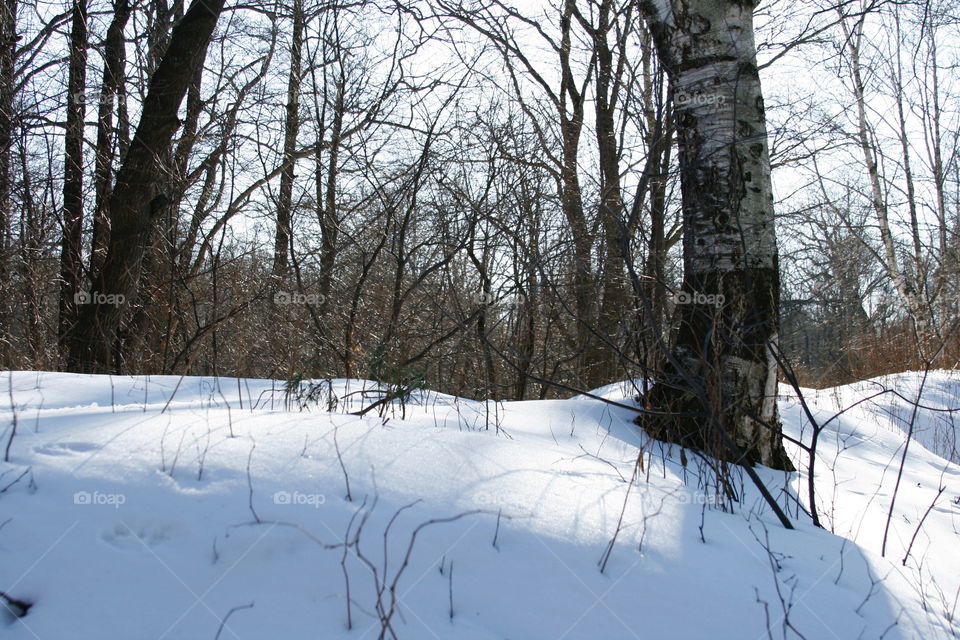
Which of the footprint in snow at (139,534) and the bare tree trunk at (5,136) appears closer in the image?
the footprint in snow at (139,534)

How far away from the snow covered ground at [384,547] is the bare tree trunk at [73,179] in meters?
4.94

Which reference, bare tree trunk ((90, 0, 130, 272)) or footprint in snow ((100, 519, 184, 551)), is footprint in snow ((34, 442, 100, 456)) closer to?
footprint in snow ((100, 519, 184, 551))

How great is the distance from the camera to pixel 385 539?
1.47m

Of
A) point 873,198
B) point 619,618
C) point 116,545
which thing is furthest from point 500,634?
point 873,198

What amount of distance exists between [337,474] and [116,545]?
22.4 inches

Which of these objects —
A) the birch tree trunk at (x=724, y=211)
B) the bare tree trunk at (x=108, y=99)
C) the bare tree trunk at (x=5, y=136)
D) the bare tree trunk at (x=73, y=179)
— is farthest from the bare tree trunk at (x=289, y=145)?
the birch tree trunk at (x=724, y=211)

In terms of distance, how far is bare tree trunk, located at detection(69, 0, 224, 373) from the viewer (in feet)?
19.9

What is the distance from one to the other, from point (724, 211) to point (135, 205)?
558 cm

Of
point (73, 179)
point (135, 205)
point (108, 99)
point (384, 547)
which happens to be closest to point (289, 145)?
point (108, 99)

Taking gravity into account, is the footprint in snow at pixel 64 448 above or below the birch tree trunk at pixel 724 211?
below

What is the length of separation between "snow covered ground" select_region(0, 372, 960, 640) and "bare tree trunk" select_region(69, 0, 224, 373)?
14.0ft

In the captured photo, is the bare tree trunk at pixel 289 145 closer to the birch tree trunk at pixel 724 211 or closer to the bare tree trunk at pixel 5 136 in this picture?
the bare tree trunk at pixel 5 136

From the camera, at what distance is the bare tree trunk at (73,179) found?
21.3 feet

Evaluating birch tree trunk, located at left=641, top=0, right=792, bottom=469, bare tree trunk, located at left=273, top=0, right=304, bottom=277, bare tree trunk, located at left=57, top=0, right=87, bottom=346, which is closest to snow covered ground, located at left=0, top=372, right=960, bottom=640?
birch tree trunk, located at left=641, top=0, right=792, bottom=469
